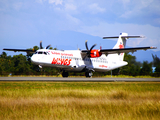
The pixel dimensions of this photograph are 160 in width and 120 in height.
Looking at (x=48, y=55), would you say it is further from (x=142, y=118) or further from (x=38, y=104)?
(x=142, y=118)

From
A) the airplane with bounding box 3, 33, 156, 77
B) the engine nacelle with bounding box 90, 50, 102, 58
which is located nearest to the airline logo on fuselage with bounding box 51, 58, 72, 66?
the airplane with bounding box 3, 33, 156, 77

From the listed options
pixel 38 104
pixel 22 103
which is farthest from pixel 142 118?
pixel 22 103

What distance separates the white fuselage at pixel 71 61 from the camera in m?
31.8

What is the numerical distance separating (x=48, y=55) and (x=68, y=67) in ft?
14.2

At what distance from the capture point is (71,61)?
35.1 m

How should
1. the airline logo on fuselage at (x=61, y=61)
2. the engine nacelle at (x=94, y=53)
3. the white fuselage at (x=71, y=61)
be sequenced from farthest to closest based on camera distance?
the engine nacelle at (x=94, y=53) → the airline logo on fuselage at (x=61, y=61) → the white fuselage at (x=71, y=61)

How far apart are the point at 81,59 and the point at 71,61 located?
276 centimetres

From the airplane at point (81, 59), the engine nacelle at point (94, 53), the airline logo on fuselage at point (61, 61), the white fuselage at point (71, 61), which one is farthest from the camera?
the engine nacelle at point (94, 53)

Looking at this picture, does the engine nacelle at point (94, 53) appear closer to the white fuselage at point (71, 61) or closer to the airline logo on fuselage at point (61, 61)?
the white fuselage at point (71, 61)

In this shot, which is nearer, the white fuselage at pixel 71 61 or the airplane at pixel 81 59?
the white fuselage at pixel 71 61


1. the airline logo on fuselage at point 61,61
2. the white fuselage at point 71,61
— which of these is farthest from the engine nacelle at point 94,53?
the airline logo on fuselage at point 61,61

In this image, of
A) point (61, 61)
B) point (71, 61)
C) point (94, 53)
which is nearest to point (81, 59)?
point (94, 53)

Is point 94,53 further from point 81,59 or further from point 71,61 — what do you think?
point 71,61

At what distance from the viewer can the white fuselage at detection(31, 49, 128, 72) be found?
31.8 metres
